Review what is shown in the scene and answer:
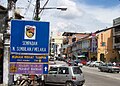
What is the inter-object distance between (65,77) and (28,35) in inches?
492

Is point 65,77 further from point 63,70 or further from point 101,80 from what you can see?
point 101,80

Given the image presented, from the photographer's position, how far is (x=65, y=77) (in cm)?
2242

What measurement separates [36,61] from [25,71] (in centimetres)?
47

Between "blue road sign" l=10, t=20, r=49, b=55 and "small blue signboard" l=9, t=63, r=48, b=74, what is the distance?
451 millimetres

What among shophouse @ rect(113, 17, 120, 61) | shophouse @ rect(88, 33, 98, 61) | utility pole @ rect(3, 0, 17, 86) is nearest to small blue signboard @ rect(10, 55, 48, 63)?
utility pole @ rect(3, 0, 17, 86)

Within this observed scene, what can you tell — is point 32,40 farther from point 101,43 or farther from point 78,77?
point 101,43

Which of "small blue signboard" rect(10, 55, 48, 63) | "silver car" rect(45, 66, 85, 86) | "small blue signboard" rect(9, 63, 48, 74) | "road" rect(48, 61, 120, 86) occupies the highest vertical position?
"small blue signboard" rect(10, 55, 48, 63)

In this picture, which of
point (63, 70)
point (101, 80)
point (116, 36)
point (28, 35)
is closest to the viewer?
point (28, 35)

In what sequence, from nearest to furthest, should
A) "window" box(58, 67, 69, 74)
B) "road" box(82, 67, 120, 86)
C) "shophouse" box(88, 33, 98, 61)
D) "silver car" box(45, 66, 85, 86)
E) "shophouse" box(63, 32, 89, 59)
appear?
"silver car" box(45, 66, 85, 86) → "window" box(58, 67, 69, 74) → "road" box(82, 67, 120, 86) → "shophouse" box(88, 33, 98, 61) → "shophouse" box(63, 32, 89, 59)

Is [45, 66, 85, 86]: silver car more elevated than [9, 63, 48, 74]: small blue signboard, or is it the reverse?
[9, 63, 48, 74]: small blue signboard

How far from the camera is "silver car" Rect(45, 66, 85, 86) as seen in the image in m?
22.2

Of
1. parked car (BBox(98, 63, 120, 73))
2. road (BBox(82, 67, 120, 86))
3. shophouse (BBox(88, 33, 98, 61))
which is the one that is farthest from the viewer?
shophouse (BBox(88, 33, 98, 61))

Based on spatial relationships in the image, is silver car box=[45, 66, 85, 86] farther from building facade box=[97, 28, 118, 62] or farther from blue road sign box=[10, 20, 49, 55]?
building facade box=[97, 28, 118, 62]

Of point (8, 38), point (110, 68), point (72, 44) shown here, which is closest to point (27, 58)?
point (8, 38)
